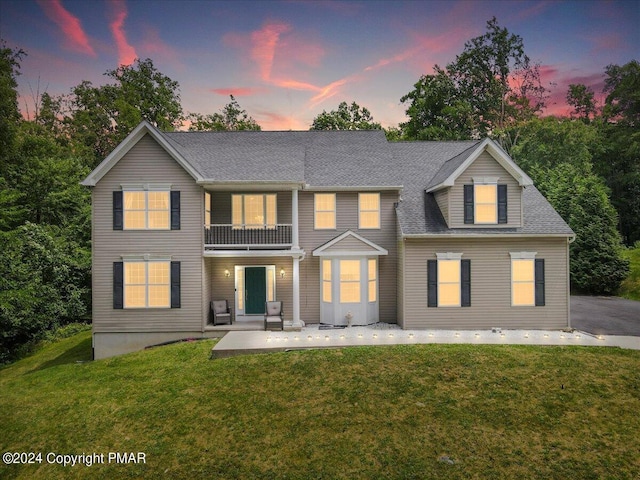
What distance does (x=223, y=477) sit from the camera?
6855mm

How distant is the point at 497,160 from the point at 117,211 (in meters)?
15.3

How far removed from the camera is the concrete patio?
40.6ft

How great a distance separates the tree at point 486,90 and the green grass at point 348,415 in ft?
92.5

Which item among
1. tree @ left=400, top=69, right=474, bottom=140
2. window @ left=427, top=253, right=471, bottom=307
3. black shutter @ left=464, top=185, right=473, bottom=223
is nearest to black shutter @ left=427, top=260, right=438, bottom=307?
window @ left=427, top=253, right=471, bottom=307


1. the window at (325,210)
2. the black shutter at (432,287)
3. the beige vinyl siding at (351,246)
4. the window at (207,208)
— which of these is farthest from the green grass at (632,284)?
the window at (207,208)

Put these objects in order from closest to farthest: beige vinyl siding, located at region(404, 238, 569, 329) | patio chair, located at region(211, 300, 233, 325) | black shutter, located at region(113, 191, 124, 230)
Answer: black shutter, located at region(113, 191, 124, 230) < beige vinyl siding, located at region(404, 238, 569, 329) < patio chair, located at region(211, 300, 233, 325)

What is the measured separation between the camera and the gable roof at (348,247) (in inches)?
611

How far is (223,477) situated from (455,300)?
11.1m

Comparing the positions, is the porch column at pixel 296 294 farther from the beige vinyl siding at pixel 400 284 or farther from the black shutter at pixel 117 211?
the black shutter at pixel 117 211

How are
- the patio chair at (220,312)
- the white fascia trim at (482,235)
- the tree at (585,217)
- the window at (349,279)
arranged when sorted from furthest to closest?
the tree at (585,217), the window at (349,279), the patio chair at (220,312), the white fascia trim at (482,235)

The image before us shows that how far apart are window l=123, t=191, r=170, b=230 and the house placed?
0.04 m

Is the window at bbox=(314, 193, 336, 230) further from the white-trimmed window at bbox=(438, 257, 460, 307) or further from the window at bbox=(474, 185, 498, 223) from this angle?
the window at bbox=(474, 185, 498, 223)

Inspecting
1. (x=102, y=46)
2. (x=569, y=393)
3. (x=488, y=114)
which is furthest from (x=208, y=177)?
(x=488, y=114)

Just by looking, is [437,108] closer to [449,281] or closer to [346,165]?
[346,165]
